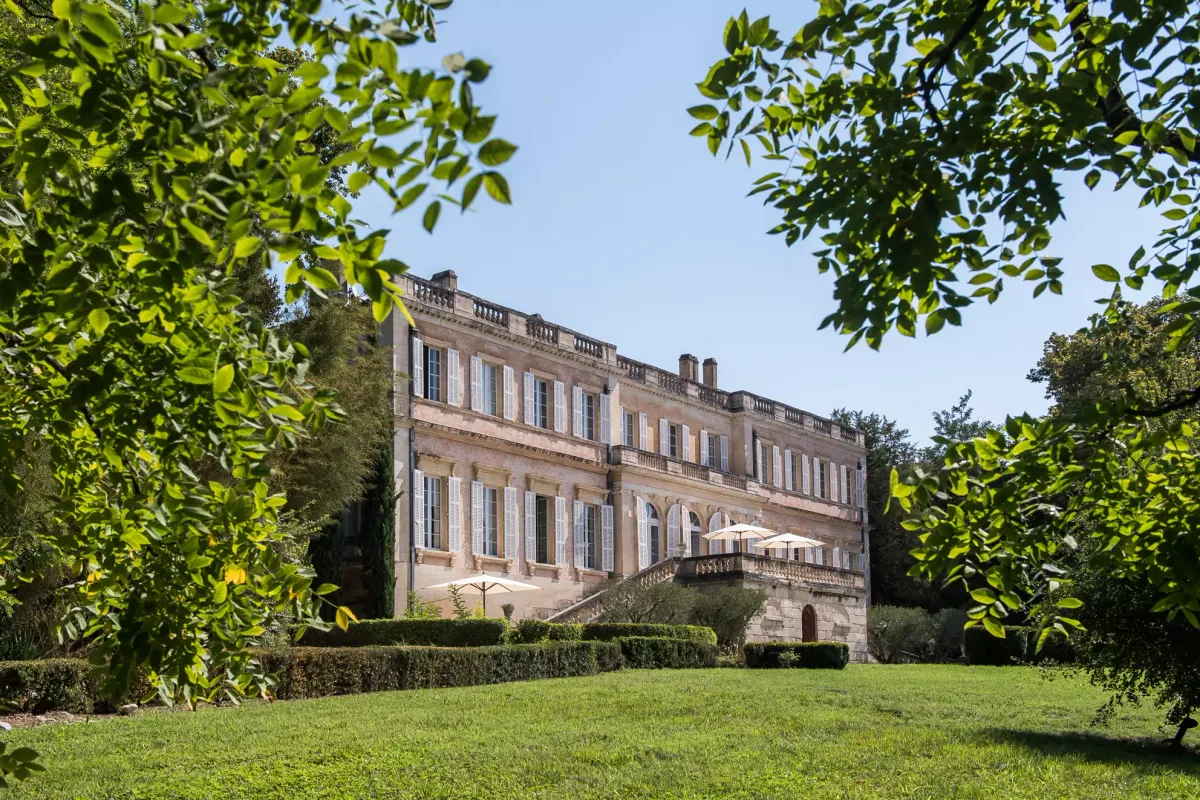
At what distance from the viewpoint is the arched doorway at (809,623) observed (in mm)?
33344

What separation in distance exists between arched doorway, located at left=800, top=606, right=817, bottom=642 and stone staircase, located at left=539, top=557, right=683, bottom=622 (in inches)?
178

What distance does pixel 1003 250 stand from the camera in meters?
5.20

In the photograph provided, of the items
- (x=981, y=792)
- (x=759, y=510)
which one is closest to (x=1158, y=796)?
(x=981, y=792)

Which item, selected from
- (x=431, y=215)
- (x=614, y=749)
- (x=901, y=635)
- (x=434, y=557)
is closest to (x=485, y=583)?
(x=434, y=557)

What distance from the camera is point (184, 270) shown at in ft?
11.0

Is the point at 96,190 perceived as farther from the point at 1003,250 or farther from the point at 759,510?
the point at 759,510

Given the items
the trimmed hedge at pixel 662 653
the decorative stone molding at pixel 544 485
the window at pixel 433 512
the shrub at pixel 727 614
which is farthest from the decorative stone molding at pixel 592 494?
the trimmed hedge at pixel 662 653

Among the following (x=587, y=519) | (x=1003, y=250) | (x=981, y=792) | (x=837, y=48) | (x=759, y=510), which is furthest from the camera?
(x=759, y=510)

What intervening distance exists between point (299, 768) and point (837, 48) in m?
7.43

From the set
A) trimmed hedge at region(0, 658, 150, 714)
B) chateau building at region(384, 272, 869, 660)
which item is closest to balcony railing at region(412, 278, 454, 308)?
chateau building at region(384, 272, 869, 660)

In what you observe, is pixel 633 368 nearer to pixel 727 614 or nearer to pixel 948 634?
pixel 727 614

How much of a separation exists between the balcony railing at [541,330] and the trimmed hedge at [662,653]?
1164 centimetres

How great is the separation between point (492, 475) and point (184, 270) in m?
26.2

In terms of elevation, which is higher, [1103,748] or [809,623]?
[809,623]
